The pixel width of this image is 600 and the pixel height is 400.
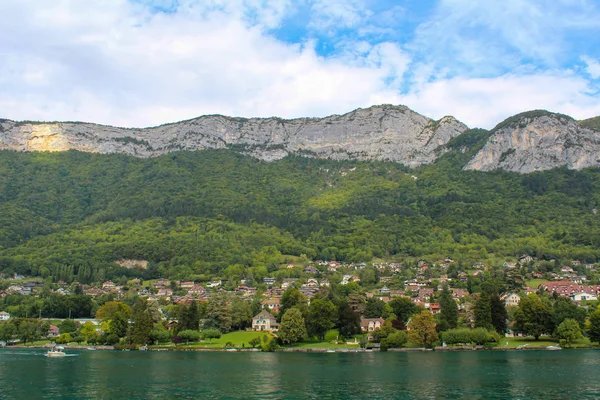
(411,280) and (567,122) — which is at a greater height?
(567,122)

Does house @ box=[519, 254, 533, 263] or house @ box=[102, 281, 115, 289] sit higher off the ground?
house @ box=[519, 254, 533, 263]

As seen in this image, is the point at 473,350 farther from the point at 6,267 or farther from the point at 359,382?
the point at 6,267

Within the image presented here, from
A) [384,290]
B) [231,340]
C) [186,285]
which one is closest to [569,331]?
Answer: [231,340]

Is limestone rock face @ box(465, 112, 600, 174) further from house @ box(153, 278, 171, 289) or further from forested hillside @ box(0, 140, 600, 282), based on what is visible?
house @ box(153, 278, 171, 289)

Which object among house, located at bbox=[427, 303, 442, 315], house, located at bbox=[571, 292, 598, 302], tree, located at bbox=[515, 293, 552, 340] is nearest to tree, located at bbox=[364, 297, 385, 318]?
house, located at bbox=[427, 303, 442, 315]

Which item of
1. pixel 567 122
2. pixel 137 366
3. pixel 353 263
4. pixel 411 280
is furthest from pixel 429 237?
pixel 137 366

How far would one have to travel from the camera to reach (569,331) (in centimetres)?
6862

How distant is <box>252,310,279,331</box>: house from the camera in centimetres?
9138

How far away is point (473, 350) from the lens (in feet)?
232

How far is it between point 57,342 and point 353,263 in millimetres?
78418

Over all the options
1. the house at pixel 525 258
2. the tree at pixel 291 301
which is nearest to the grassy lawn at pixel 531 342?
the tree at pixel 291 301

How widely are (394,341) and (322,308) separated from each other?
11040 millimetres

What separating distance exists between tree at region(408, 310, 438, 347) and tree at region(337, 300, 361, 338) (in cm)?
903

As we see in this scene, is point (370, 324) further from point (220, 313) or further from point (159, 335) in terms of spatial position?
point (159, 335)
